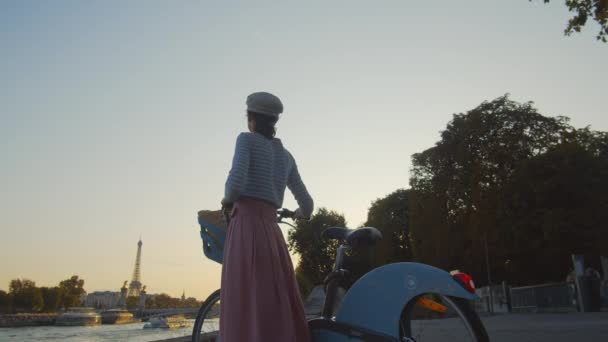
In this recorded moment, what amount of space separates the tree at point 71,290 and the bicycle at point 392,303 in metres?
136

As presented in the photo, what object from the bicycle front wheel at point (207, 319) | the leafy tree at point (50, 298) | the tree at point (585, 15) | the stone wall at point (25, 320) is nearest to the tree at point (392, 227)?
the tree at point (585, 15)

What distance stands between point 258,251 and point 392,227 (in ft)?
171

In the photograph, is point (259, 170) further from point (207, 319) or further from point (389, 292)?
point (207, 319)

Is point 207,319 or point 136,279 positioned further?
point 136,279

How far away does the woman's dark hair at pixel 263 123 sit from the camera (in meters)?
3.47

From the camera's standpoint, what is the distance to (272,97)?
349 cm

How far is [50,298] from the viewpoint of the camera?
119 m

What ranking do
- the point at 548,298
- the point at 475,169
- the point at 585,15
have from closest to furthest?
the point at 585,15 < the point at 548,298 < the point at 475,169

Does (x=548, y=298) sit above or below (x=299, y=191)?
below

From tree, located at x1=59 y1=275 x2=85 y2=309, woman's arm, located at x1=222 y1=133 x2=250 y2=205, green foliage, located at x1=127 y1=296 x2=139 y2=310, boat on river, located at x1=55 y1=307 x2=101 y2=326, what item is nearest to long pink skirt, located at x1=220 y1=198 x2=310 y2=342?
woman's arm, located at x1=222 y1=133 x2=250 y2=205

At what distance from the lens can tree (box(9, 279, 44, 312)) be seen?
111 meters

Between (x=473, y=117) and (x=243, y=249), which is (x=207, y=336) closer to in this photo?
(x=243, y=249)

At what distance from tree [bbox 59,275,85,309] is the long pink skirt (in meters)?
136

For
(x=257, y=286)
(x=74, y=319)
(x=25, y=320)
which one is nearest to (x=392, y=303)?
(x=257, y=286)
